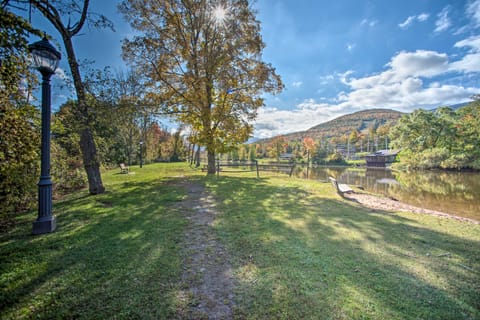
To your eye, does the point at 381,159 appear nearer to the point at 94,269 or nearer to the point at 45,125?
the point at 94,269

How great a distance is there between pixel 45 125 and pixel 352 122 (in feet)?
505

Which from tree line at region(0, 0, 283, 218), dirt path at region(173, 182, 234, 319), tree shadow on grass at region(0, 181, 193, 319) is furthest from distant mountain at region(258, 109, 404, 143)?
tree shadow on grass at region(0, 181, 193, 319)

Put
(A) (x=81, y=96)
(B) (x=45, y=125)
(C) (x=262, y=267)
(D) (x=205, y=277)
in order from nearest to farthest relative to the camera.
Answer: (D) (x=205, y=277) → (C) (x=262, y=267) → (B) (x=45, y=125) → (A) (x=81, y=96)

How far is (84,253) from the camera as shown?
279cm

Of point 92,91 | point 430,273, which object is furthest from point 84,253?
point 92,91

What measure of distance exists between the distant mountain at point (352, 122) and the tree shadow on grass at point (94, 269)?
118 meters

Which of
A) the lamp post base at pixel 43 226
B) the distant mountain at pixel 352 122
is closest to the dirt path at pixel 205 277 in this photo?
the lamp post base at pixel 43 226

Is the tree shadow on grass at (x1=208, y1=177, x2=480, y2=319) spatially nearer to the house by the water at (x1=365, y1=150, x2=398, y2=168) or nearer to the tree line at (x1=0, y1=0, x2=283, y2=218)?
the tree line at (x1=0, y1=0, x2=283, y2=218)

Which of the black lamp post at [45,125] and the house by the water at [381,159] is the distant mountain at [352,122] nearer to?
the house by the water at [381,159]

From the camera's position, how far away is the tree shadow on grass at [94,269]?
1812mm

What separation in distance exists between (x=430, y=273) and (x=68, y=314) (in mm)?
4185

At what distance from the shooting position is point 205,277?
236cm

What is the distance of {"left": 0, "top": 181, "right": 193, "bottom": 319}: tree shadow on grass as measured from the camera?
5.95 ft

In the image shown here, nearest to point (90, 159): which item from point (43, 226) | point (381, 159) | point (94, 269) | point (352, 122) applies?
point (43, 226)
